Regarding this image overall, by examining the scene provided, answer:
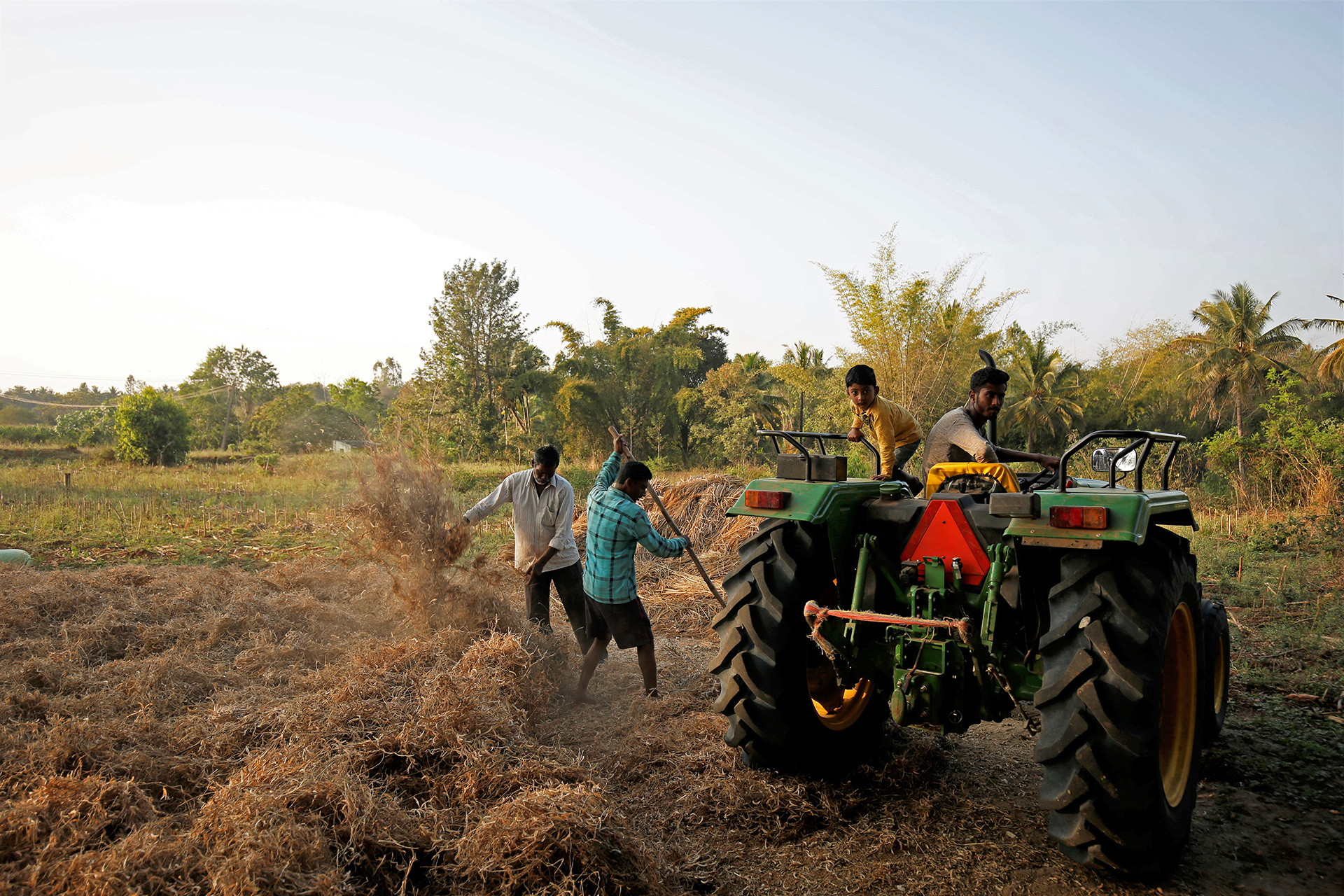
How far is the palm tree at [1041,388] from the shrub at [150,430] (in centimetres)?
3062

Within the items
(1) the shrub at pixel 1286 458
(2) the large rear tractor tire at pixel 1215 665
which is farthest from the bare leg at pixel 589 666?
(1) the shrub at pixel 1286 458

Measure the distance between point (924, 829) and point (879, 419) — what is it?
220cm

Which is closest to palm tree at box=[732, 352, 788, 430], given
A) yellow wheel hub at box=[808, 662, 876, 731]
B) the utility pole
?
yellow wheel hub at box=[808, 662, 876, 731]

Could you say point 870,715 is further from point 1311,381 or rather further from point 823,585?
point 1311,381

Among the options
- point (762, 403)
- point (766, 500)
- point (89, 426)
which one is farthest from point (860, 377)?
point (89, 426)

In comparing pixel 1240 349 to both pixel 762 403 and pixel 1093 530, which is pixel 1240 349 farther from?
pixel 1093 530

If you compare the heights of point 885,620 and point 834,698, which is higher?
point 885,620

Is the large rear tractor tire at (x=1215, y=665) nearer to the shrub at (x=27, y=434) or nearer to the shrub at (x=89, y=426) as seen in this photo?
the shrub at (x=89, y=426)

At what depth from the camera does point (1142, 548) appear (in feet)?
9.38

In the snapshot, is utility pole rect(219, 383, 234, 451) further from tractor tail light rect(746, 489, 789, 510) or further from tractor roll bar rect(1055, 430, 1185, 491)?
tractor roll bar rect(1055, 430, 1185, 491)

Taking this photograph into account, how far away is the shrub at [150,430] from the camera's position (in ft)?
86.6

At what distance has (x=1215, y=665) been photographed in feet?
12.7

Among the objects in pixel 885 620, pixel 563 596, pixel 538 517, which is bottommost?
pixel 563 596

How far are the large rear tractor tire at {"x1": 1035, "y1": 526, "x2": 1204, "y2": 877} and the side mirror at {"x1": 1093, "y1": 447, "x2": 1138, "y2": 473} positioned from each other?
0.72 meters
